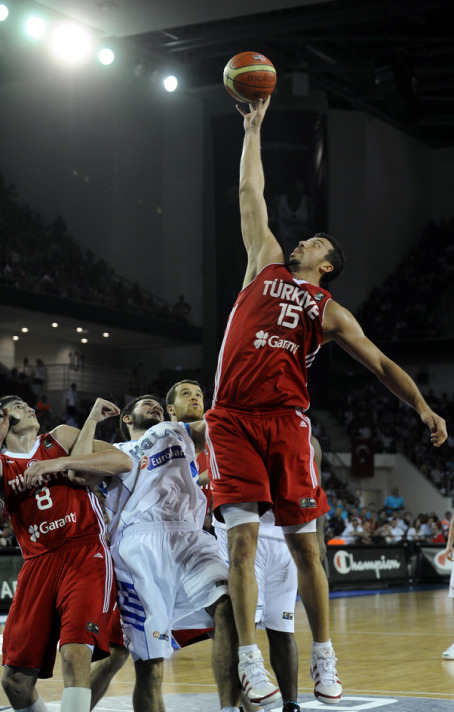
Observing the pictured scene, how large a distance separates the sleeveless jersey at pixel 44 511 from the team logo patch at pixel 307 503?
144 cm

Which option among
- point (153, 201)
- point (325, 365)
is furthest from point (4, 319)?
point (325, 365)

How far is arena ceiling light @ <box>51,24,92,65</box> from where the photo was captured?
16156 mm

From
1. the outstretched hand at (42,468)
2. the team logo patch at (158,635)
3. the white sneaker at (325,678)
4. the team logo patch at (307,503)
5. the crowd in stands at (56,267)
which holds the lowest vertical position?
the white sneaker at (325,678)

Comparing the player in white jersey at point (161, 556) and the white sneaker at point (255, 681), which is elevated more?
→ the player in white jersey at point (161, 556)

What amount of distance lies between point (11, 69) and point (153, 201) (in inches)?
254

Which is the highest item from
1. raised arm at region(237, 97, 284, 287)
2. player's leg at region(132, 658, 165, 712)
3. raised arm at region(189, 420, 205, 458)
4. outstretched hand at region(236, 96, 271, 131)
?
outstretched hand at region(236, 96, 271, 131)

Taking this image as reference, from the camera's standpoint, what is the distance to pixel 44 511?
5.53 metres

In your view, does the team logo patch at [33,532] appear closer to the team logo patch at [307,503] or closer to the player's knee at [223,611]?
the player's knee at [223,611]

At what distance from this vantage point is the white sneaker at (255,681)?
4.33 metres

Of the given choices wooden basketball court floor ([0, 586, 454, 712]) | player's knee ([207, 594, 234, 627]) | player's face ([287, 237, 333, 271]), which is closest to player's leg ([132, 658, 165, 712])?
player's knee ([207, 594, 234, 627])

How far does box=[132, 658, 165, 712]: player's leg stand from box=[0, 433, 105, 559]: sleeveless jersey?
0.79 metres

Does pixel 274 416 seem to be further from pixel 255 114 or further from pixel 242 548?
pixel 255 114

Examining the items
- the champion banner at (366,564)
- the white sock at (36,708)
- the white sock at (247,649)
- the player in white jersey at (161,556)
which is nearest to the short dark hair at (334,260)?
the player in white jersey at (161,556)

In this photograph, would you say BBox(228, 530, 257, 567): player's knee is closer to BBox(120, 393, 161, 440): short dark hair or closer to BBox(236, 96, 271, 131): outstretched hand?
BBox(120, 393, 161, 440): short dark hair
